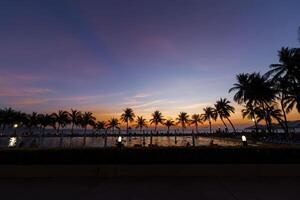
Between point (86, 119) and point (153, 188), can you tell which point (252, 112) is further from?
point (86, 119)

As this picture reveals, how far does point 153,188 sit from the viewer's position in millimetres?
6395

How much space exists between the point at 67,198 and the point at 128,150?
131 inches

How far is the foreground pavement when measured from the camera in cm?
573

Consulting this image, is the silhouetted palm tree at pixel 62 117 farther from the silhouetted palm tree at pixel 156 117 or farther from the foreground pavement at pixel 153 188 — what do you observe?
the foreground pavement at pixel 153 188

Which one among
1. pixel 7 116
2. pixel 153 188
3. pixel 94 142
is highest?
pixel 7 116

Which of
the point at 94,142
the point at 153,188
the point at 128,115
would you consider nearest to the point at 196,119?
the point at 128,115

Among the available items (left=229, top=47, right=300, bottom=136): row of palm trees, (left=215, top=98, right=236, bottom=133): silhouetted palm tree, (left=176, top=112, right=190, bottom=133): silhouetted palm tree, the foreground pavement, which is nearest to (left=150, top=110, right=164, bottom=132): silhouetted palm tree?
(left=176, top=112, right=190, bottom=133): silhouetted palm tree

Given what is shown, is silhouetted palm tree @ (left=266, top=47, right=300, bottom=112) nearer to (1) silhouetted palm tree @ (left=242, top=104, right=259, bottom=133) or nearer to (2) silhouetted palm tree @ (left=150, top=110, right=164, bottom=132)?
(1) silhouetted palm tree @ (left=242, top=104, right=259, bottom=133)

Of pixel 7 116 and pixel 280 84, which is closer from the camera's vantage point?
pixel 280 84

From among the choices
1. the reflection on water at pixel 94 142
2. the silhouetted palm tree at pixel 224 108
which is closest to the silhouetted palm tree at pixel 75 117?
the reflection on water at pixel 94 142

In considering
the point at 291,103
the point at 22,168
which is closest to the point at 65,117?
the point at 291,103

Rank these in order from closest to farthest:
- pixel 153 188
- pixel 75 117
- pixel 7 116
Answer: pixel 153 188 → pixel 7 116 → pixel 75 117

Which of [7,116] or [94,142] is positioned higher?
[7,116]

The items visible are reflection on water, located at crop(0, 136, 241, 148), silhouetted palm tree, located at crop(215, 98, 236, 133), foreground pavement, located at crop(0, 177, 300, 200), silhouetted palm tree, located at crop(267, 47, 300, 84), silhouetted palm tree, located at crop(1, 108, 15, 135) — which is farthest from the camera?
silhouetted palm tree, located at crop(1, 108, 15, 135)
